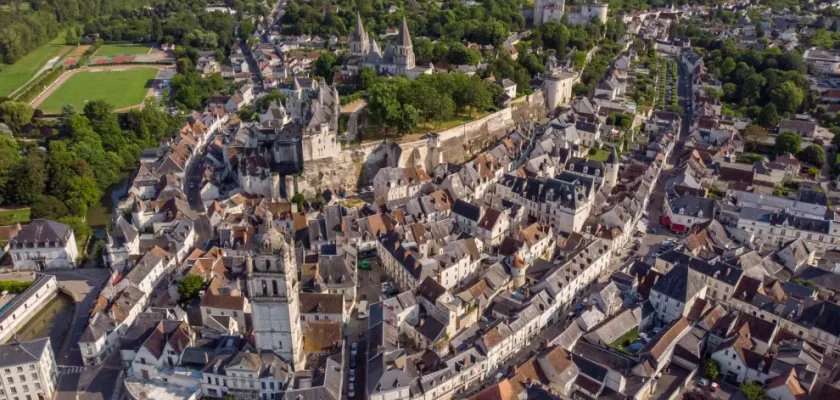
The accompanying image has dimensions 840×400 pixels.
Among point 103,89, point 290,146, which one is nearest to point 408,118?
point 290,146

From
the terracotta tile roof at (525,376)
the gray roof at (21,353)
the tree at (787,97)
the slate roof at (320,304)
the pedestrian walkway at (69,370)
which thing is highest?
the tree at (787,97)

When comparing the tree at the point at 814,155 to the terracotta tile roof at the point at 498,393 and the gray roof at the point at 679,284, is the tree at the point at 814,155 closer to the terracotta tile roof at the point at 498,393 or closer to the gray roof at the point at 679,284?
the gray roof at the point at 679,284

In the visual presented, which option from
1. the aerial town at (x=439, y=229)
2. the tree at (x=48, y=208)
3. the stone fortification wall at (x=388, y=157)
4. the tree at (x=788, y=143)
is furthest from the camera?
the tree at (x=788, y=143)

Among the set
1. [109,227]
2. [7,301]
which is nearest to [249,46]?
[109,227]

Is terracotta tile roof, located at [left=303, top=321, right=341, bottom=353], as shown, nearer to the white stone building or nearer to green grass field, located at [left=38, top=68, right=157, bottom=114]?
the white stone building

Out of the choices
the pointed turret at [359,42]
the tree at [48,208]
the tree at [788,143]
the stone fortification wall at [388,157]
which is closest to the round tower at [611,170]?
the stone fortification wall at [388,157]

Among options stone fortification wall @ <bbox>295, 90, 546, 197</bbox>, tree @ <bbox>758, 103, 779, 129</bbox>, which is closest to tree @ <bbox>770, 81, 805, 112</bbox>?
tree @ <bbox>758, 103, 779, 129</bbox>

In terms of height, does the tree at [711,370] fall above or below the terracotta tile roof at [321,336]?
below

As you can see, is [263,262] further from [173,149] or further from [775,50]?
[775,50]
